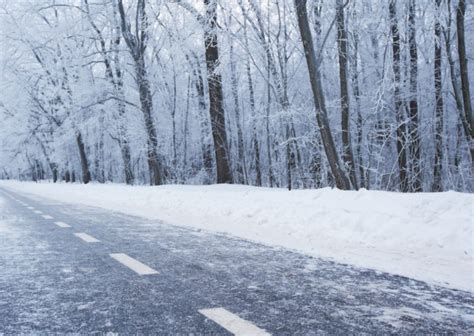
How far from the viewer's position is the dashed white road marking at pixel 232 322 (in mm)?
2912

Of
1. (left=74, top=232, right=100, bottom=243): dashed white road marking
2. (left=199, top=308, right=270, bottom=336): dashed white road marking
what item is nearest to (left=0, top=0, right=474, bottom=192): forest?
(left=74, top=232, right=100, bottom=243): dashed white road marking

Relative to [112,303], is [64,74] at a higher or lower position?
higher

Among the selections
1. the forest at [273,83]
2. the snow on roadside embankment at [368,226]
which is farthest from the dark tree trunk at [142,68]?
the snow on roadside embankment at [368,226]

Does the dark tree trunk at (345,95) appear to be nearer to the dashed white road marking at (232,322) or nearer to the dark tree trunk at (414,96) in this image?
the dark tree trunk at (414,96)

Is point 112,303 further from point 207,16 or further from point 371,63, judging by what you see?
point 371,63

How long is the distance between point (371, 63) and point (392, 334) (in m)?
19.0

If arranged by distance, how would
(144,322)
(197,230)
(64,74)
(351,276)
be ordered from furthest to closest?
(64,74), (197,230), (351,276), (144,322)

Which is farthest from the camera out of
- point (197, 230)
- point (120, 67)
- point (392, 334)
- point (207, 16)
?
point (120, 67)

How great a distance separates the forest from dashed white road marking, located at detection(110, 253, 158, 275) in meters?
7.32

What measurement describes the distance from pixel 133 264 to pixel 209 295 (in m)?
1.62

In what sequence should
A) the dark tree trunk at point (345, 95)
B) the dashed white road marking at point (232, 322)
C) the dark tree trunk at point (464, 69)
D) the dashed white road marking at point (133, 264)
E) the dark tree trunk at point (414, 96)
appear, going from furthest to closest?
the dark tree trunk at point (414, 96), the dark tree trunk at point (345, 95), the dark tree trunk at point (464, 69), the dashed white road marking at point (133, 264), the dashed white road marking at point (232, 322)

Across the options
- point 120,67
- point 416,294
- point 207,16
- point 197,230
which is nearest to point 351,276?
point 416,294

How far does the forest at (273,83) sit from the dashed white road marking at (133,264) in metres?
7.32

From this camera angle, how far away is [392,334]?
291cm
